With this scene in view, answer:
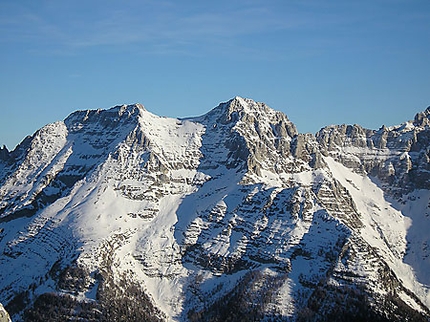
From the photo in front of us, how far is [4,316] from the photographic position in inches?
4744
